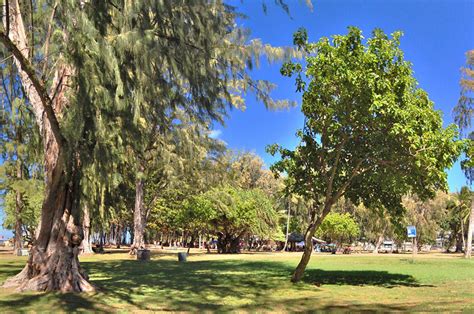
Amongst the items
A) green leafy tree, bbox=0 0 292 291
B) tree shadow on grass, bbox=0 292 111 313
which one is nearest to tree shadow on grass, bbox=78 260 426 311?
tree shadow on grass, bbox=0 292 111 313

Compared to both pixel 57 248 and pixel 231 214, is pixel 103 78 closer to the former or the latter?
pixel 57 248

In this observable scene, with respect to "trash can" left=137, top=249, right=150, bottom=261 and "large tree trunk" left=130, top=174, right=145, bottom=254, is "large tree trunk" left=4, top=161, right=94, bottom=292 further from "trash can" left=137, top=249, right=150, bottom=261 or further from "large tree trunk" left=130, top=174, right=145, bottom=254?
"large tree trunk" left=130, top=174, right=145, bottom=254

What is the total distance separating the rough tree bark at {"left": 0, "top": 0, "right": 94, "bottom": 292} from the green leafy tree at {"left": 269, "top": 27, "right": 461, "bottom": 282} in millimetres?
6461

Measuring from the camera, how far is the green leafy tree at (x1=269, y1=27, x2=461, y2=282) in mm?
12711

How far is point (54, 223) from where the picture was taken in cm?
1180

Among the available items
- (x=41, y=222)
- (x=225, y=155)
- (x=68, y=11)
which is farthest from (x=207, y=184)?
(x=68, y=11)

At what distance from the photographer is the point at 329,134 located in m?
14.5

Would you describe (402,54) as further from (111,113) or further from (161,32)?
(111,113)

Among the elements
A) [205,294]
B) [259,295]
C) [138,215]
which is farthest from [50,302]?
[138,215]

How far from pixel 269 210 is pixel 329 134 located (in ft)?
90.1

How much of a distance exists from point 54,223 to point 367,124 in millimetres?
8764

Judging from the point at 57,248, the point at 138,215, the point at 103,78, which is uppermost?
the point at 103,78

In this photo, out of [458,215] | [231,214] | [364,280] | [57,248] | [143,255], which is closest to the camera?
[57,248]

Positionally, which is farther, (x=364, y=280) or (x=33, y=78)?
(x=364, y=280)
